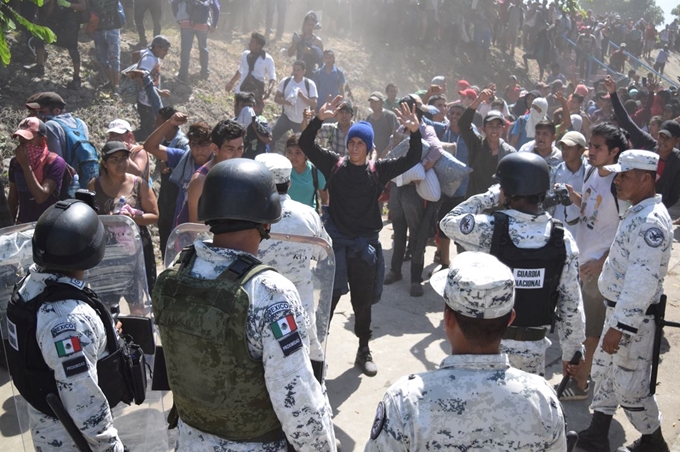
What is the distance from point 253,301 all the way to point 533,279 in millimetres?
1892

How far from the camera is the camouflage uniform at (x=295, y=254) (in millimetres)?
3688

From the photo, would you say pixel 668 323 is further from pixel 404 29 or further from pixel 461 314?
pixel 404 29

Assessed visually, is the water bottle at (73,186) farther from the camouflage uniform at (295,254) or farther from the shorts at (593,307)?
the shorts at (593,307)

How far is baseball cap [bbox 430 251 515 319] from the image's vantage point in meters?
2.10

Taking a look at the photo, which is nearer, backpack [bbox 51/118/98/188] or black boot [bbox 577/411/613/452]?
black boot [bbox 577/411/613/452]

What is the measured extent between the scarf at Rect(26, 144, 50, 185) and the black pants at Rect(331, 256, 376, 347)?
272 cm

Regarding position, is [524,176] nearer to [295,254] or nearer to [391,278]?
[295,254]

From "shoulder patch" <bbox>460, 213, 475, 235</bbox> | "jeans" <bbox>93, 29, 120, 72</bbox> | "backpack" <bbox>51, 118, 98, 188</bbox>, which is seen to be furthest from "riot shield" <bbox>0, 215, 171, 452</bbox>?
"jeans" <bbox>93, 29, 120, 72</bbox>

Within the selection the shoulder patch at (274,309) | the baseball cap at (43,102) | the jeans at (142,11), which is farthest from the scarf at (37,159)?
the jeans at (142,11)

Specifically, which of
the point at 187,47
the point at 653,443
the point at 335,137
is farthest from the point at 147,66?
the point at 653,443

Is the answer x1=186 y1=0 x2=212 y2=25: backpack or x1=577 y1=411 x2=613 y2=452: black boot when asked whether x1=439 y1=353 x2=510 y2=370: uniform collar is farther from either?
x1=186 y1=0 x2=212 y2=25: backpack

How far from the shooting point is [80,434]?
2.53 m

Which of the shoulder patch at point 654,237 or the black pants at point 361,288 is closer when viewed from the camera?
the shoulder patch at point 654,237

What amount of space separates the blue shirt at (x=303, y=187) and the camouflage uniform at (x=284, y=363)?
3.82 meters
